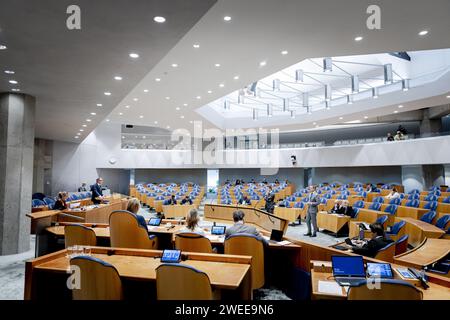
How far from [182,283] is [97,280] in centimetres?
91

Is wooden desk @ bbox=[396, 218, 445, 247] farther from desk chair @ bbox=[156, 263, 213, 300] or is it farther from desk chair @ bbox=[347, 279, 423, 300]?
desk chair @ bbox=[156, 263, 213, 300]

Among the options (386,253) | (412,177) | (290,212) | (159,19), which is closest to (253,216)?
(290,212)

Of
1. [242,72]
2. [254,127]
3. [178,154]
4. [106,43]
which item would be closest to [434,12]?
[242,72]

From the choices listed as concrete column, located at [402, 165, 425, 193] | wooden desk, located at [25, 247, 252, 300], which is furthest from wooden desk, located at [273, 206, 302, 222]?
concrete column, located at [402, 165, 425, 193]

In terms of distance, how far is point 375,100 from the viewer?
1534 centimetres

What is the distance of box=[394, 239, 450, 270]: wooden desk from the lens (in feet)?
12.0

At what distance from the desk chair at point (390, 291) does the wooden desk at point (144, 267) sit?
113 cm

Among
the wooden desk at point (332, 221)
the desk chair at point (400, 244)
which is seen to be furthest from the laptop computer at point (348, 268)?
the wooden desk at point (332, 221)

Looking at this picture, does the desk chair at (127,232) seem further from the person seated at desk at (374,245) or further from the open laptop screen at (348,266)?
the person seated at desk at (374,245)

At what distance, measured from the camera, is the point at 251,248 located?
4.13 m

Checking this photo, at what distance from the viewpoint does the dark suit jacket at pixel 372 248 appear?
14.3ft

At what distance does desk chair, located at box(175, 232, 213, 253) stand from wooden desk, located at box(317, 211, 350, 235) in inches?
248

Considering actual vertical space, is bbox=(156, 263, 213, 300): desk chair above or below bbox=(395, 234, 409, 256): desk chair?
above
